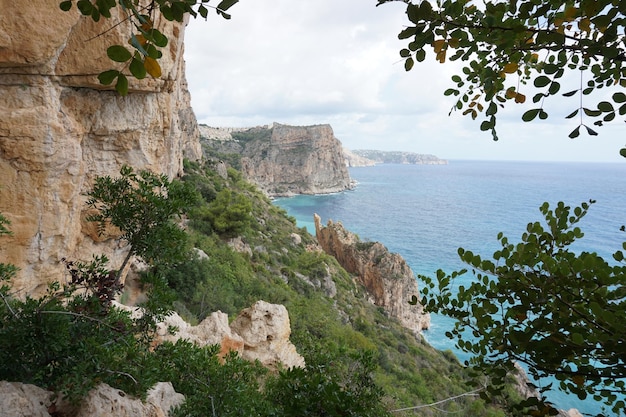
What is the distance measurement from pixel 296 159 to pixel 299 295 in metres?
68.8

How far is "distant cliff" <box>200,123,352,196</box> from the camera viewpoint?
82062 mm

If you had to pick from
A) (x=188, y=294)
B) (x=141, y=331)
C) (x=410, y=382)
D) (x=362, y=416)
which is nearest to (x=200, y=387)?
(x=141, y=331)

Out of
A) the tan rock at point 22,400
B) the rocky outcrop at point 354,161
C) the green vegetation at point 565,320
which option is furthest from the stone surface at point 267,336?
the rocky outcrop at point 354,161

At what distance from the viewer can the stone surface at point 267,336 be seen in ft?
24.1

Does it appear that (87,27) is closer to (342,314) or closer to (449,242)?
(342,314)

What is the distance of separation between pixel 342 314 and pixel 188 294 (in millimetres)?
8599

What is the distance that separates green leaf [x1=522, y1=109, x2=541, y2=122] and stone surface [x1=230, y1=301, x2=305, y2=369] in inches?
263

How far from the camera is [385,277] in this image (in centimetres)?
2473

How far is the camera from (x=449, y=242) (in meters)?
44.4

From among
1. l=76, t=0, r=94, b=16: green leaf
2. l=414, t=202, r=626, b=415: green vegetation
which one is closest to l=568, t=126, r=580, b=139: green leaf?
l=414, t=202, r=626, b=415: green vegetation

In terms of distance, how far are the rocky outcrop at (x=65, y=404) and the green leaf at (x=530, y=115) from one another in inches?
126

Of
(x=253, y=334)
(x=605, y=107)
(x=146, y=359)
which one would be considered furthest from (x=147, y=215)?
(x=253, y=334)

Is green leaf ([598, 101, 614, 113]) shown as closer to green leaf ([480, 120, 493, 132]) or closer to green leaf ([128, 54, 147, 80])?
green leaf ([480, 120, 493, 132])

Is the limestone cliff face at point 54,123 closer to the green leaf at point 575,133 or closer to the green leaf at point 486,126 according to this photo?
the green leaf at point 486,126
